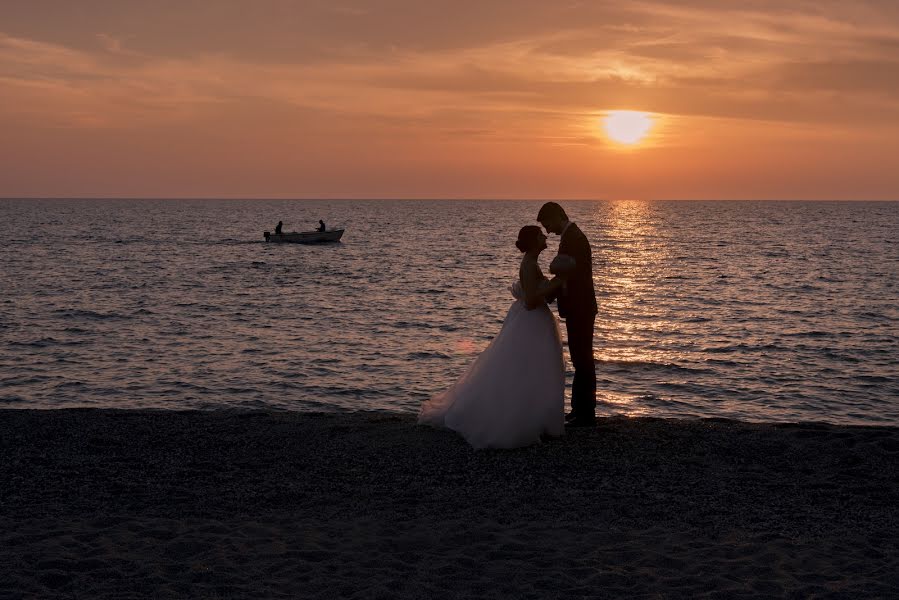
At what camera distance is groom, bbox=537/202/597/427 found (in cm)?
970

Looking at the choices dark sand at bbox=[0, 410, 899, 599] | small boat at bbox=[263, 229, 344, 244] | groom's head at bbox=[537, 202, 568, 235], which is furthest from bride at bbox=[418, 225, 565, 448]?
small boat at bbox=[263, 229, 344, 244]

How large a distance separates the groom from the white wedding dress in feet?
1.16

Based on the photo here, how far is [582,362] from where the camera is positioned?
401 inches

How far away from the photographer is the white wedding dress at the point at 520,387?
954 cm

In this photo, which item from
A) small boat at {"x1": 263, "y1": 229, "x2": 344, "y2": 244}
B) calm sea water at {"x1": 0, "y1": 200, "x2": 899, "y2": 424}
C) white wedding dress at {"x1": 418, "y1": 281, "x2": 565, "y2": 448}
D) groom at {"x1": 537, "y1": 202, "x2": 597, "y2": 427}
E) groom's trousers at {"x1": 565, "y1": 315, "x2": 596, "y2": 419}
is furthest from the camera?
small boat at {"x1": 263, "y1": 229, "x2": 344, "y2": 244}

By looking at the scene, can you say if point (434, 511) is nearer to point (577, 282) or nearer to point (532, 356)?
point (532, 356)

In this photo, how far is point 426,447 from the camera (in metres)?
9.60

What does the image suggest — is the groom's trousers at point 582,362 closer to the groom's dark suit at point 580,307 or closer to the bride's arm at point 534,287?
the groom's dark suit at point 580,307

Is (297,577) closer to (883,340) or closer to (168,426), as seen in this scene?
(168,426)

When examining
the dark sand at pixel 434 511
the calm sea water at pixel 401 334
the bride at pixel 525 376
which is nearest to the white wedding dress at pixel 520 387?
the bride at pixel 525 376

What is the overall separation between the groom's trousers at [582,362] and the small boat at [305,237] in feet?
259

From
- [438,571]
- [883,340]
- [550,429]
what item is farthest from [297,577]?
[883,340]

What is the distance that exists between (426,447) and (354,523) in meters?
2.37

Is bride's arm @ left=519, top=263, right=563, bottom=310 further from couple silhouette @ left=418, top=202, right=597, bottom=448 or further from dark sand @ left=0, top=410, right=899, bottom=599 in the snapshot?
dark sand @ left=0, top=410, right=899, bottom=599
